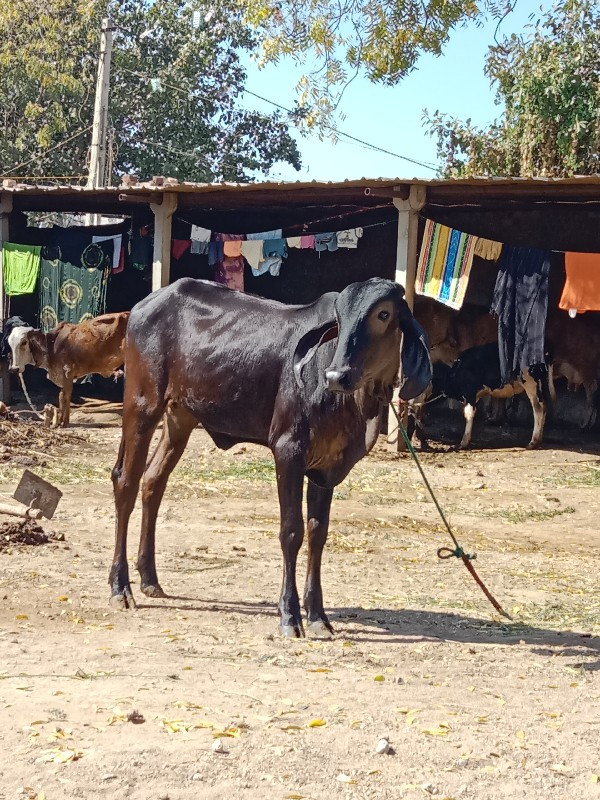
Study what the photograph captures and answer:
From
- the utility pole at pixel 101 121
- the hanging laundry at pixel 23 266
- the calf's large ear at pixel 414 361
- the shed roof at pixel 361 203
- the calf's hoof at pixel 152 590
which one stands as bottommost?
the calf's hoof at pixel 152 590

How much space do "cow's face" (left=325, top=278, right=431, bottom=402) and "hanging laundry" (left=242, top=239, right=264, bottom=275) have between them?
10.2 meters

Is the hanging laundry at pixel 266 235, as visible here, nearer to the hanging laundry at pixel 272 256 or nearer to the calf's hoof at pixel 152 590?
the hanging laundry at pixel 272 256

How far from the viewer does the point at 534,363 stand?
14055 millimetres

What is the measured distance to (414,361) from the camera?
6.05 meters

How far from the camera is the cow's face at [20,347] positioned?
51.7 ft

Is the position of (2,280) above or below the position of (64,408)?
above

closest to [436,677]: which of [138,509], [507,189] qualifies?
[138,509]

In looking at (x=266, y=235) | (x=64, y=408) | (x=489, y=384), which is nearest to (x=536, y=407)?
(x=489, y=384)

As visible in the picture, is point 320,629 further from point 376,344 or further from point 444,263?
point 444,263

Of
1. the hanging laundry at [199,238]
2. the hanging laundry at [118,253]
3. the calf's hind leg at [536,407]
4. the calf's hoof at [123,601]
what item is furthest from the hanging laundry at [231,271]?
the calf's hoof at [123,601]

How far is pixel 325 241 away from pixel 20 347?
4565mm

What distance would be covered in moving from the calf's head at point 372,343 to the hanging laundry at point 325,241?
9652 millimetres

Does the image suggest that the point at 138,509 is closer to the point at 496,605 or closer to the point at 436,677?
the point at 496,605

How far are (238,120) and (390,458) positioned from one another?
17.8 meters
